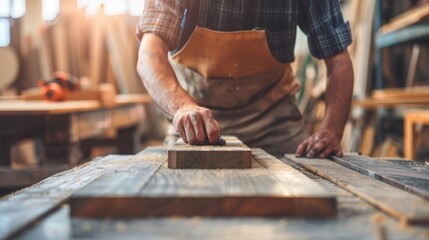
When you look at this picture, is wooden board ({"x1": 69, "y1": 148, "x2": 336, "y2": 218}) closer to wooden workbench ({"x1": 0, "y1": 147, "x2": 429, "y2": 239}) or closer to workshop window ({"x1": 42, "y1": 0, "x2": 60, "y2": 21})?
wooden workbench ({"x1": 0, "y1": 147, "x2": 429, "y2": 239})

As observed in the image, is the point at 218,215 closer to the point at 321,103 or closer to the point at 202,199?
the point at 202,199

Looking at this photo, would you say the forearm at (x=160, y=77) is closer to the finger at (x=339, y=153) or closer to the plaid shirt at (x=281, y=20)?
the plaid shirt at (x=281, y=20)

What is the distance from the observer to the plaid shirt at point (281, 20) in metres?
2.35

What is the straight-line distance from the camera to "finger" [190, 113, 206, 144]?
1.58 m

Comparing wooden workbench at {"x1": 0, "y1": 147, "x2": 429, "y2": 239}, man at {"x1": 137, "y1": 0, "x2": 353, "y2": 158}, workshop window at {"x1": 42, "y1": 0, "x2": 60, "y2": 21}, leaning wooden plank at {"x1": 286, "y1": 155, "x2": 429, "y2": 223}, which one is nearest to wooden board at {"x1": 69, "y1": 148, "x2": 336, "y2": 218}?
wooden workbench at {"x1": 0, "y1": 147, "x2": 429, "y2": 239}

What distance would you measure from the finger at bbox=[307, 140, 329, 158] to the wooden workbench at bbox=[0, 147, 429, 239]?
2.71ft

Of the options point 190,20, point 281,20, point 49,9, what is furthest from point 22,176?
point 49,9

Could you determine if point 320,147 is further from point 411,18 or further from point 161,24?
point 411,18

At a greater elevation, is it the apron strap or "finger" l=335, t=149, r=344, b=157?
the apron strap

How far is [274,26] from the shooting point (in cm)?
244

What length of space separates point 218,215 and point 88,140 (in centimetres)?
Answer: 415

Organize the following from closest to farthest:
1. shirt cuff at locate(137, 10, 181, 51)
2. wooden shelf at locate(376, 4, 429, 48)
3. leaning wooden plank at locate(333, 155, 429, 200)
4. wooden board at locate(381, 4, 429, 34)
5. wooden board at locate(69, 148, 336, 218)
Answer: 1. wooden board at locate(69, 148, 336, 218)
2. leaning wooden plank at locate(333, 155, 429, 200)
3. shirt cuff at locate(137, 10, 181, 51)
4. wooden board at locate(381, 4, 429, 34)
5. wooden shelf at locate(376, 4, 429, 48)

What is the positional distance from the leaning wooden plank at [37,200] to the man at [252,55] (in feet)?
2.52

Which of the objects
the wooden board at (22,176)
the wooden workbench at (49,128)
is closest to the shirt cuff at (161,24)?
the wooden workbench at (49,128)
